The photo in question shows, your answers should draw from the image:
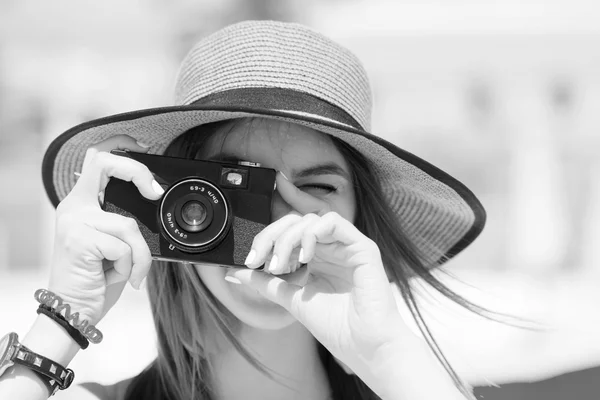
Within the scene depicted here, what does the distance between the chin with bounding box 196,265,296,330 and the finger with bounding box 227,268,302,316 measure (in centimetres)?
15

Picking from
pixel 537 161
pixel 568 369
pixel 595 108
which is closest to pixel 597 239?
pixel 537 161

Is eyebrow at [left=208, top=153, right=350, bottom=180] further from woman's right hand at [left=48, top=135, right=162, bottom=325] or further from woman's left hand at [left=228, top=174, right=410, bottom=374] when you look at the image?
woman's right hand at [left=48, top=135, right=162, bottom=325]

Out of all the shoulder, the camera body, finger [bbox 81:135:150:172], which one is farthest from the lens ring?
the shoulder

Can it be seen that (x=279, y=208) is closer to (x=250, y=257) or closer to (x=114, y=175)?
(x=250, y=257)

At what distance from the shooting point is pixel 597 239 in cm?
677

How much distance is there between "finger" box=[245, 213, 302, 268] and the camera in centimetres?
133

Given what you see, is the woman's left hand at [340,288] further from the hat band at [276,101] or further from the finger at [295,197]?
the hat band at [276,101]

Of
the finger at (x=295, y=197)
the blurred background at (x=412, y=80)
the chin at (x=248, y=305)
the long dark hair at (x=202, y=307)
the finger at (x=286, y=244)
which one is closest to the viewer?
the finger at (x=286, y=244)

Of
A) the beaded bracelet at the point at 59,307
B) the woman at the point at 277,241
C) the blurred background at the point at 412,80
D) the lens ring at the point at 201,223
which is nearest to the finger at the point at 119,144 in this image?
the woman at the point at 277,241

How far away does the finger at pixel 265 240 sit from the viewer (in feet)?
4.36

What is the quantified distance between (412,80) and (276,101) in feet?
22.3

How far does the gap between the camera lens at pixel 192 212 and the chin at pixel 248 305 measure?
21cm

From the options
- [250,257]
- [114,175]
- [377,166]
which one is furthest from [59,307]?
[377,166]

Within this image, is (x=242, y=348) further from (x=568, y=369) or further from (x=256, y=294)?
(x=568, y=369)
